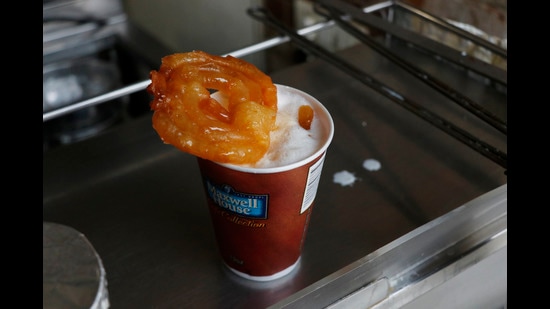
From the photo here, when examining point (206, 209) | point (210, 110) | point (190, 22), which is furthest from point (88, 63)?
point (210, 110)

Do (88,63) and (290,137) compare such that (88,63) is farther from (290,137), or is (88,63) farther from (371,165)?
(290,137)

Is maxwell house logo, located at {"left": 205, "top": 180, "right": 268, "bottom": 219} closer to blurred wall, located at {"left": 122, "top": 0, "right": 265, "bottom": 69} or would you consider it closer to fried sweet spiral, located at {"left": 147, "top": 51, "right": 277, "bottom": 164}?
fried sweet spiral, located at {"left": 147, "top": 51, "right": 277, "bottom": 164}

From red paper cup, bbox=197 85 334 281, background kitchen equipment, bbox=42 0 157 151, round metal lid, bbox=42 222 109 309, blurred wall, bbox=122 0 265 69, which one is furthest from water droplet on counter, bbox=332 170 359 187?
blurred wall, bbox=122 0 265 69

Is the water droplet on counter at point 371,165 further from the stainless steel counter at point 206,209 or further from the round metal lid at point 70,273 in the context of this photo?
the round metal lid at point 70,273

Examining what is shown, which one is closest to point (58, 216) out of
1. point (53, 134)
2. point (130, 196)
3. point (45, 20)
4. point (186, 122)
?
point (130, 196)

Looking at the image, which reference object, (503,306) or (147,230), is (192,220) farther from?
(503,306)
